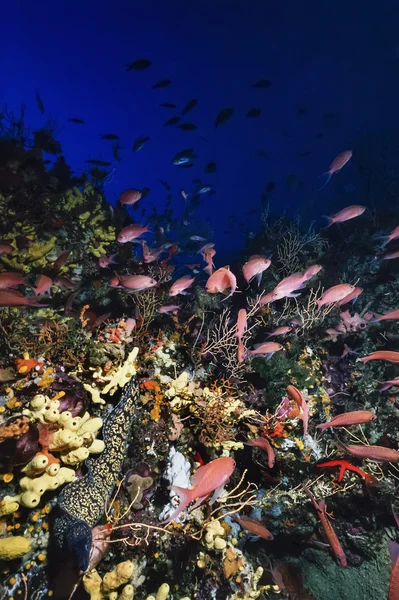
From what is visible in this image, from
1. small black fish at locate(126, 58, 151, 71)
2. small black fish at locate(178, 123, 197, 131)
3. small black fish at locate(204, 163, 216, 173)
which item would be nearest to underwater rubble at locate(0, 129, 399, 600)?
small black fish at locate(178, 123, 197, 131)

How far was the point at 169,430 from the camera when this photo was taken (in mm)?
3637

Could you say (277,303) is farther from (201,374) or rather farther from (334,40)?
(334,40)

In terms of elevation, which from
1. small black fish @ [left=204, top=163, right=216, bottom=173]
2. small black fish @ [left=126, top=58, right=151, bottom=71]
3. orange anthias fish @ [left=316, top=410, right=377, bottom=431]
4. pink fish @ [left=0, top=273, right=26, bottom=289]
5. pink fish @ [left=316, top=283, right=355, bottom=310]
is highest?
small black fish @ [left=126, top=58, right=151, bottom=71]

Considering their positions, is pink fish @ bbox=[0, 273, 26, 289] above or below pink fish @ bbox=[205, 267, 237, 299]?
above

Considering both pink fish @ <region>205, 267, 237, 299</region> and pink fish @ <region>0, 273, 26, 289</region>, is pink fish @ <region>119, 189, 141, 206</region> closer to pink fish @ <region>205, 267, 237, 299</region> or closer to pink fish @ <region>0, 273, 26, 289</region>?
pink fish @ <region>0, 273, 26, 289</region>

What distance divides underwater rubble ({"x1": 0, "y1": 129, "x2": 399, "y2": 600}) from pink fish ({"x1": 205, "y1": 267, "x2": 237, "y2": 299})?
0.10 ft

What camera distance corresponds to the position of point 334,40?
38375 mm

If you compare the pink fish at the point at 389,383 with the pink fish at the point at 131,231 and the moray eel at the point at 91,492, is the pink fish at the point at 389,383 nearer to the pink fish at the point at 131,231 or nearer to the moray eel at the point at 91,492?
the moray eel at the point at 91,492

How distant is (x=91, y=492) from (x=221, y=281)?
2573 mm

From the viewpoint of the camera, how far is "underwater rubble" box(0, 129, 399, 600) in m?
2.46

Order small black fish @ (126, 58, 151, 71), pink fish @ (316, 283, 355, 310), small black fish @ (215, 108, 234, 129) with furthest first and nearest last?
small black fish @ (215, 108, 234, 129) → small black fish @ (126, 58, 151, 71) → pink fish @ (316, 283, 355, 310)

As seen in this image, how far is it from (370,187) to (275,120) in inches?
2179

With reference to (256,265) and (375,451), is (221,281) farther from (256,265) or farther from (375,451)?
(375,451)

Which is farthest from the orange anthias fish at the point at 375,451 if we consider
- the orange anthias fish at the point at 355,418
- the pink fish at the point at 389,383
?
the pink fish at the point at 389,383
